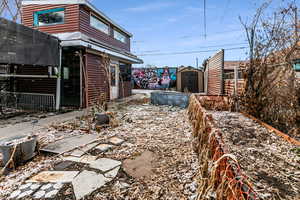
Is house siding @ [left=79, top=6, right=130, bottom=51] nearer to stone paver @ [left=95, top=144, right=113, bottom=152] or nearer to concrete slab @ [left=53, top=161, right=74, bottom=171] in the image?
stone paver @ [left=95, top=144, right=113, bottom=152]

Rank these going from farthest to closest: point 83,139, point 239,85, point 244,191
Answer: point 239,85 < point 83,139 < point 244,191

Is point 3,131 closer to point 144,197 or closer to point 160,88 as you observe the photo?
point 144,197

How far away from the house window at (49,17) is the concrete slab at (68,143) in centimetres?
531

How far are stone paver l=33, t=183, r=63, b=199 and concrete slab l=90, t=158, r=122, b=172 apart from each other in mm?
467

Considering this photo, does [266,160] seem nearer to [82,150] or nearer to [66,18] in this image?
[82,150]

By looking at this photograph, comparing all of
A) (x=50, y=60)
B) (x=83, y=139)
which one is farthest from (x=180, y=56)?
(x=83, y=139)

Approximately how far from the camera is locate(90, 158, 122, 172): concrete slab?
2.06m

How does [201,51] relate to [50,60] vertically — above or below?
above

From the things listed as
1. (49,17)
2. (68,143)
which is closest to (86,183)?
(68,143)

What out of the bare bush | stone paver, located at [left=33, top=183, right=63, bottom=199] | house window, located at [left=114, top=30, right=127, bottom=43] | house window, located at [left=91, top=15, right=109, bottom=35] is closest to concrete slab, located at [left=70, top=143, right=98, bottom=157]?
stone paver, located at [left=33, top=183, right=63, bottom=199]

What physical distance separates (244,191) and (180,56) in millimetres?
26629

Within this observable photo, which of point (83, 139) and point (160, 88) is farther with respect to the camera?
point (160, 88)

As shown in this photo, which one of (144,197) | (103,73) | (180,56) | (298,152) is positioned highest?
(180,56)

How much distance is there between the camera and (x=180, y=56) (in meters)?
26.0
